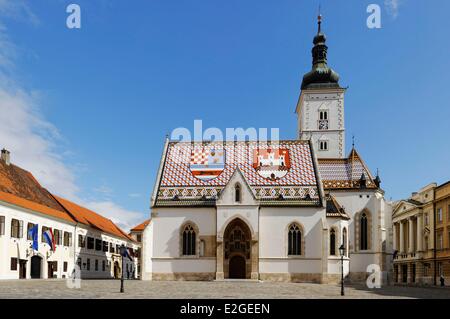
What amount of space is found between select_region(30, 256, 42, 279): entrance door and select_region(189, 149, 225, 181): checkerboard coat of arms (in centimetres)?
1702

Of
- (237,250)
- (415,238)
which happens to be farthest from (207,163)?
(415,238)

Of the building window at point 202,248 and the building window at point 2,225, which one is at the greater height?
the building window at point 2,225

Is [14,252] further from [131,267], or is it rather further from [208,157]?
[131,267]

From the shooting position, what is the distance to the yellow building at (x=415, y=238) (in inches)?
2350

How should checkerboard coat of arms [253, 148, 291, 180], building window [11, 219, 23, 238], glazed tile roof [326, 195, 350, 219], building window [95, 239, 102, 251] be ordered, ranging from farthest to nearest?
1. building window [95, 239, 102, 251]
2. checkerboard coat of arms [253, 148, 291, 180]
3. glazed tile roof [326, 195, 350, 219]
4. building window [11, 219, 23, 238]

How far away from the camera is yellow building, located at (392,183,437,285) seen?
59.7 metres

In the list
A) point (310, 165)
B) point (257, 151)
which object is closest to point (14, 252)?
point (257, 151)

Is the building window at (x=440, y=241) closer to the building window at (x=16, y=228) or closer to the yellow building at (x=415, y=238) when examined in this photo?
the yellow building at (x=415, y=238)

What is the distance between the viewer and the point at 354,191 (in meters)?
50.8

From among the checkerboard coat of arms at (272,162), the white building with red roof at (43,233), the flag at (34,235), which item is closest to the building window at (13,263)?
the white building with red roof at (43,233)

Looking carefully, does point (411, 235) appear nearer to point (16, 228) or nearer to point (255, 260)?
point (255, 260)

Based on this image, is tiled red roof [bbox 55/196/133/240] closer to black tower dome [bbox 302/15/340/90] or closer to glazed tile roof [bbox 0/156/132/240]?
glazed tile roof [bbox 0/156/132/240]

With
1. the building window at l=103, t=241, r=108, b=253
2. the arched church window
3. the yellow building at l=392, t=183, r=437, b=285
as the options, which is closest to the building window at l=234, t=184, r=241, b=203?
the arched church window
